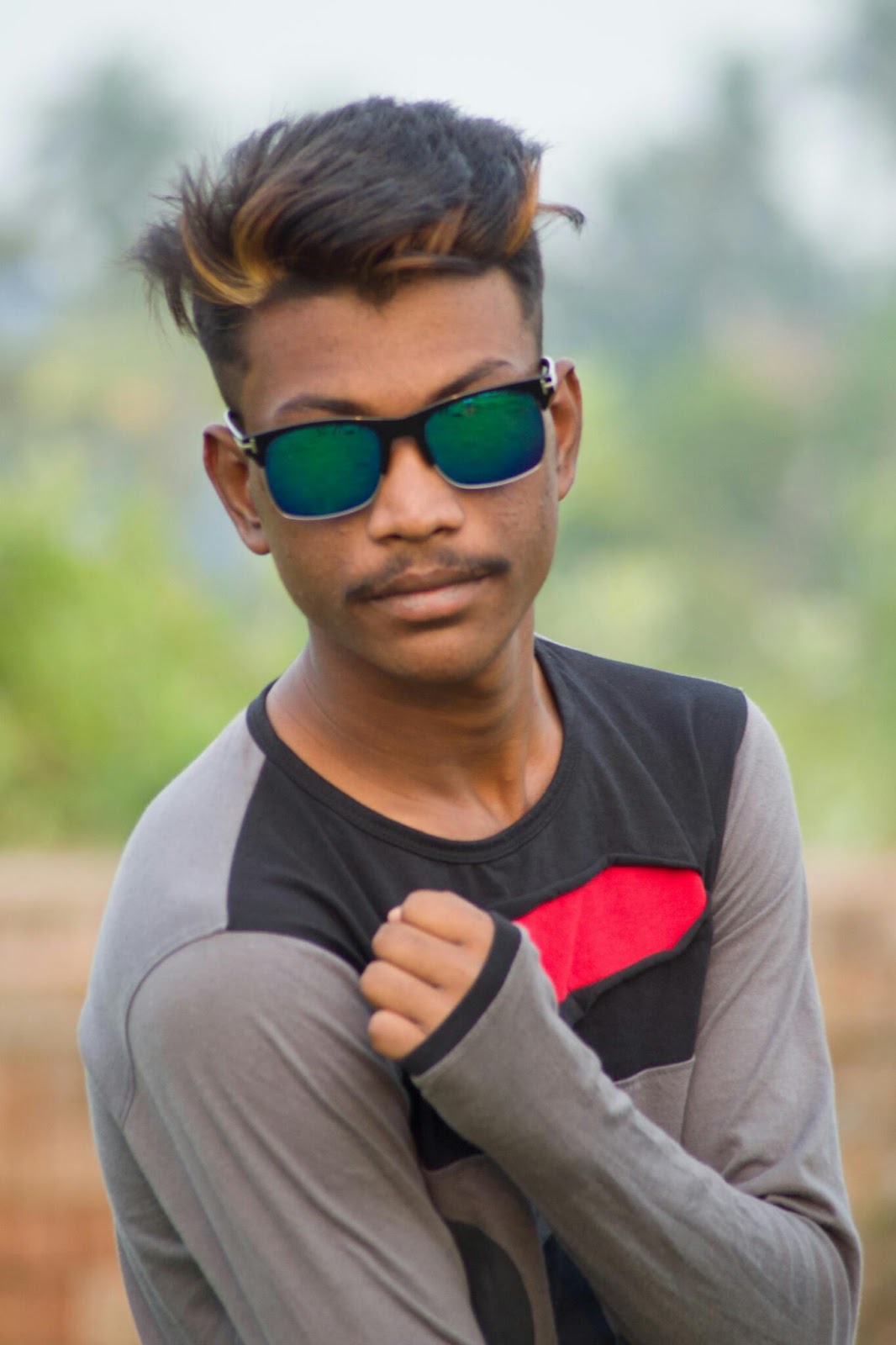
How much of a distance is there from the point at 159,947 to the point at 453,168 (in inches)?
34.5

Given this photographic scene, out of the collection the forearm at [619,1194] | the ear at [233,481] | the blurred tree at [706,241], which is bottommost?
the forearm at [619,1194]

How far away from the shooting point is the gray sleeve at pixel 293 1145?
1687mm

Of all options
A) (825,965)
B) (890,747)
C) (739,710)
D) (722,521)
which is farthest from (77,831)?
(722,521)

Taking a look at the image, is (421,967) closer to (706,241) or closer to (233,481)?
(233,481)

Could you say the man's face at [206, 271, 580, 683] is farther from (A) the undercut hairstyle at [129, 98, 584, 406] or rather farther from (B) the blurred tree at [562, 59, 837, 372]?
(B) the blurred tree at [562, 59, 837, 372]

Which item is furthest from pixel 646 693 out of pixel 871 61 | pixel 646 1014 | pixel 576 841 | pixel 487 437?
pixel 871 61

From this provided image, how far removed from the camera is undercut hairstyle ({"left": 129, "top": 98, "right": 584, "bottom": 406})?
1.82 m

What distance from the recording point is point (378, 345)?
1.81 m

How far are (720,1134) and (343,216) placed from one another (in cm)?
109

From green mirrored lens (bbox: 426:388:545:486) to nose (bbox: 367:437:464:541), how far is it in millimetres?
18

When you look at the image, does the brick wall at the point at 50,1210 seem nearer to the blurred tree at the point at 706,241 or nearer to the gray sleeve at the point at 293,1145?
the gray sleeve at the point at 293,1145

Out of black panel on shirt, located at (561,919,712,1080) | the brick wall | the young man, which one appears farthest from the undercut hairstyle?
the brick wall

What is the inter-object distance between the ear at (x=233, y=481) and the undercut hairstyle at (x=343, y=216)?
64 millimetres

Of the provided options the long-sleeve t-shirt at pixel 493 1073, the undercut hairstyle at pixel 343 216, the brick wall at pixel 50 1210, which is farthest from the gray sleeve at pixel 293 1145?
the brick wall at pixel 50 1210
